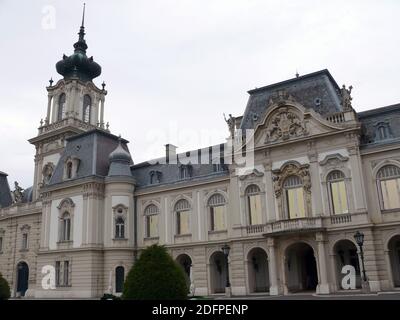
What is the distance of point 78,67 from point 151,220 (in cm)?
2973

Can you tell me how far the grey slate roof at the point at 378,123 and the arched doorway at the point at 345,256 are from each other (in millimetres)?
7685

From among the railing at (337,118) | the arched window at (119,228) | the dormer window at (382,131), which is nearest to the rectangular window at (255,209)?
the railing at (337,118)

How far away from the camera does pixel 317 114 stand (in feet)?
115

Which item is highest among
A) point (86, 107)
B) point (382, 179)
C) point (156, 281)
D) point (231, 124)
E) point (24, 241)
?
point (86, 107)

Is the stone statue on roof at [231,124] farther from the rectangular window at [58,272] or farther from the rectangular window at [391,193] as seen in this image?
the rectangular window at [58,272]

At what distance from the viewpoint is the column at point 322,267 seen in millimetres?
31438

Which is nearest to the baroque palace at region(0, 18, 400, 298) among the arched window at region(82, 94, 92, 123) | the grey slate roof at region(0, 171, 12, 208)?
the grey slate roof at region(0, 171, 12, 208)

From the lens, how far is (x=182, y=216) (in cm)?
4197

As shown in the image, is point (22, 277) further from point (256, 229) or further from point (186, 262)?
point (256, 229)

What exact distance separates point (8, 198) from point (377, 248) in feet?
169

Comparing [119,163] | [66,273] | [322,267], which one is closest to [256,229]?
[322,267]

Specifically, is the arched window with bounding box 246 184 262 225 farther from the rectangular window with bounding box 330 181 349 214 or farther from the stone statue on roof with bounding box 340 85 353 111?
the stone statue on roof with bounding box 340 85 353 111
